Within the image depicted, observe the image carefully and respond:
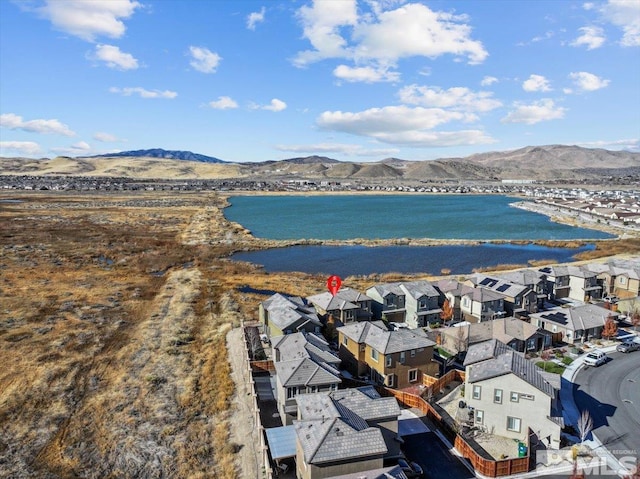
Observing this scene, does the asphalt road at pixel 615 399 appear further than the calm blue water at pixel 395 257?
No

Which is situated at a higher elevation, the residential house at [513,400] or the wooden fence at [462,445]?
the residential house at [513,400]

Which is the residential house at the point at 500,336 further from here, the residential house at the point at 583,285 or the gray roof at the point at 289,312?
the residential house at the point at 583,285

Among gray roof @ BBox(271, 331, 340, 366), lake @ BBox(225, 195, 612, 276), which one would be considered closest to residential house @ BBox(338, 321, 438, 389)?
gray roof @ BBox(271, 331, 340, 366)

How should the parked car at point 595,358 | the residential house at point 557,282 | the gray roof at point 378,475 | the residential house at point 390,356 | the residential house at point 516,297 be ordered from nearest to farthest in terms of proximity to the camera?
the gray roof at point 378,475 < the residential house at point 390,356 < the parked car at point 595,358 < the residential house at point 516,297 < the residential house at point 557,282

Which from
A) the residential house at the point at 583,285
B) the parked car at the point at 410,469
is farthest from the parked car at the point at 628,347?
the parked car at the point at 410,469

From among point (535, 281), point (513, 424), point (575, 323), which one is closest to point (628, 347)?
point (575, 323)

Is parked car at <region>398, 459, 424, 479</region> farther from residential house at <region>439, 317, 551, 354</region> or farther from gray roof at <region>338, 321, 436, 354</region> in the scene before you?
residential house at <region>439, 317, 551, 354</region>
